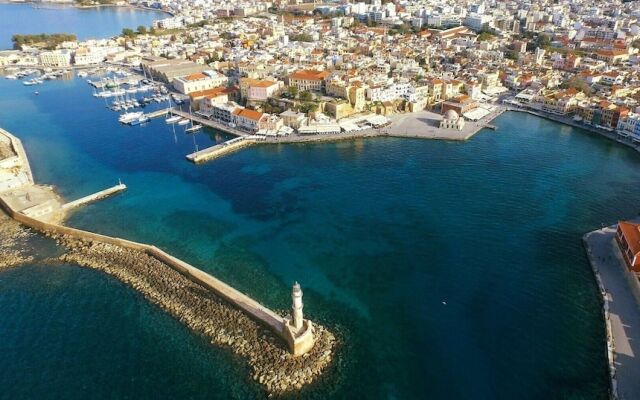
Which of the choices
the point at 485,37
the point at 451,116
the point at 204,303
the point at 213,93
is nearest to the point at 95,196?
the point at 204,303

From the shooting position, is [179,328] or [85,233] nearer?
[179,328]

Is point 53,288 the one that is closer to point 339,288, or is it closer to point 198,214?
point 198,214

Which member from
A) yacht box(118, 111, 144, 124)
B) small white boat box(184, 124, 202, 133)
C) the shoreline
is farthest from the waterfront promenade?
yacht box(118, 111, 144, 124)

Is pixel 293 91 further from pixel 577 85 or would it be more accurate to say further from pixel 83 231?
A: pixel 577 85

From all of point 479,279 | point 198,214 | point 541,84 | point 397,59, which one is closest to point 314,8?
point 397,59

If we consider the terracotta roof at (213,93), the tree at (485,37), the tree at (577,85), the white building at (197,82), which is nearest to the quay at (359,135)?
the terracotta roof at (213,93)

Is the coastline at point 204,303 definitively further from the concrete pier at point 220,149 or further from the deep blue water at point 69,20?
the deep blue water at point 69,20
